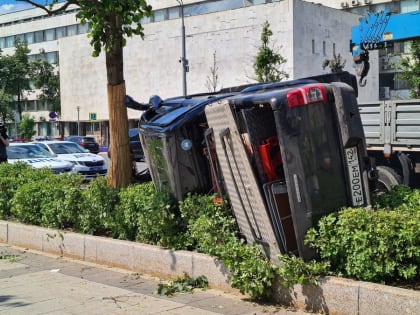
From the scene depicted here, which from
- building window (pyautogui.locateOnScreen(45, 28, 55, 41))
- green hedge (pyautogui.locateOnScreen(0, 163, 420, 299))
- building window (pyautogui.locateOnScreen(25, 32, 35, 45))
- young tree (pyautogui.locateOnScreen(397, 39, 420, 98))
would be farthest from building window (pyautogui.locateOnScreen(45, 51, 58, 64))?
green hedge (pyautogui.locateOnScreen(0, 163, 420, 299))

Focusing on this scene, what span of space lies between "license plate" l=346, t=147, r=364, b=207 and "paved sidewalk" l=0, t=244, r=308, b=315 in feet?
4.05

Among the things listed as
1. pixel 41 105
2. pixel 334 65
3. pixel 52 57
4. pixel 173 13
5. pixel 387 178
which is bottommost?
pixel 387 178

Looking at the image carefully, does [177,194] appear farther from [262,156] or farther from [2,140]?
[2,140]

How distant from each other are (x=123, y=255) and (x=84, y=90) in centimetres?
5512

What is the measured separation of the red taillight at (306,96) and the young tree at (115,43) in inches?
130

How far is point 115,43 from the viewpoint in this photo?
8414 millimetres

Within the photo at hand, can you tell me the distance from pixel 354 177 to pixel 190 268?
2118mm

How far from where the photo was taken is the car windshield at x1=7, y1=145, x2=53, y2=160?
60.3ft

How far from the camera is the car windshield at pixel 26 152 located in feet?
60.3

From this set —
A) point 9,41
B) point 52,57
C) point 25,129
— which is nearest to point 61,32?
point 52,57

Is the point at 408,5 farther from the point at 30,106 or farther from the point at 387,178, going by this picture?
the point at 30,106

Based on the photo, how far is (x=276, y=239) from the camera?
220 inches

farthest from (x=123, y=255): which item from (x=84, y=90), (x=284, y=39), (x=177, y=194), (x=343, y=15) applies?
(x=84, y=90)

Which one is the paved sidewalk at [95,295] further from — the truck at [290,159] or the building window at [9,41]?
the building window at [9,41]
